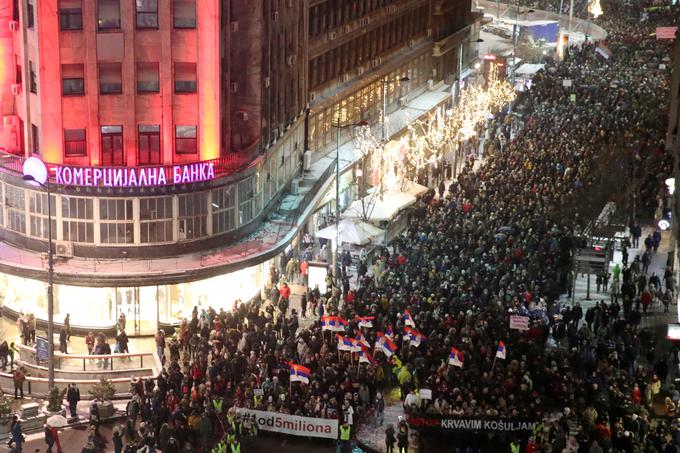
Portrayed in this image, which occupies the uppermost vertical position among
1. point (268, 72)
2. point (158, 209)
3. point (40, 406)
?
point (268, 72)

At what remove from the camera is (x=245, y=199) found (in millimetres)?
67562

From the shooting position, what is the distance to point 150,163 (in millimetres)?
64625

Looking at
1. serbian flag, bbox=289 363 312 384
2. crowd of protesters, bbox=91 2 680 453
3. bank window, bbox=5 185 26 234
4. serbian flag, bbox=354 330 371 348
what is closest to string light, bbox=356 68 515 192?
crowd of protesters, bbox=91 2 680 453

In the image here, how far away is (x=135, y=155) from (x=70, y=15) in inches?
280

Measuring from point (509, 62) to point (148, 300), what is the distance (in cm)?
6523

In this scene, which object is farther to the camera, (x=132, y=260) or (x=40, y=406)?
(x=132, y=260)

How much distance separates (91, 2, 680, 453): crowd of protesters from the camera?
50.8 meters

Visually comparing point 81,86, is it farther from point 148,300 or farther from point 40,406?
point 40,406

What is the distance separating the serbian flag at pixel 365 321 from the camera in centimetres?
5750

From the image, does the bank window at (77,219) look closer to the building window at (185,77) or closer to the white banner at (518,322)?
the building window at (185,77)

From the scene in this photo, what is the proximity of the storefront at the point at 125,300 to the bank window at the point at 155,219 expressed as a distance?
92.8 inches

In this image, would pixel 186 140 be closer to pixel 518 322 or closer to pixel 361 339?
pixel 361 339

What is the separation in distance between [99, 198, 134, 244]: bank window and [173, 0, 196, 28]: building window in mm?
8801

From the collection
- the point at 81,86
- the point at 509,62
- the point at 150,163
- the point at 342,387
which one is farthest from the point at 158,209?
the point at 509,62
